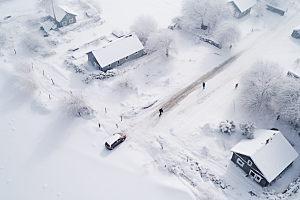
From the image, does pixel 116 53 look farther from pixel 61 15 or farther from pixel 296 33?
pixel 296 33

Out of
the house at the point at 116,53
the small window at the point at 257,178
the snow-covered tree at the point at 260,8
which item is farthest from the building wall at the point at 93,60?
the snow-covered tree at the point at 260,8

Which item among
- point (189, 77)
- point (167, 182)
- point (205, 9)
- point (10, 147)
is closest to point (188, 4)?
point (205, 9)

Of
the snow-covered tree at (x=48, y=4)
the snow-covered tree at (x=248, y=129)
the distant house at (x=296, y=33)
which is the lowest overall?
the snow-covered tree at (x=248, y=129)

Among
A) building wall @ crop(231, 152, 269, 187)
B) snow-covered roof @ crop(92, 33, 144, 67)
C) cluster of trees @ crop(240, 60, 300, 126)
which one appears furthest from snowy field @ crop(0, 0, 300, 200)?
snow-covered roof @ crop(92, 33, 144, 67)

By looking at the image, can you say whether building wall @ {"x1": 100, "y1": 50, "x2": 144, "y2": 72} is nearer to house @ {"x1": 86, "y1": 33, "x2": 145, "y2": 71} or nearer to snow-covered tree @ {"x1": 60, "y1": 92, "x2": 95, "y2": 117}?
house @ {"x1": 86, "y1": 33, "x2": 145, "y2": 71}

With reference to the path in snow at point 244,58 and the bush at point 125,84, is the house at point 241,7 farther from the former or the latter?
the bush at point 125,84

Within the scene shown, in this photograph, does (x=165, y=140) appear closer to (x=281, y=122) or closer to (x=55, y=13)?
(x=281, y=122)
